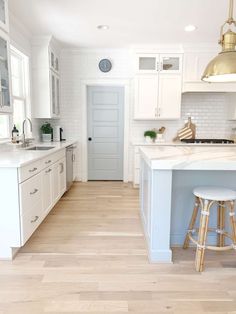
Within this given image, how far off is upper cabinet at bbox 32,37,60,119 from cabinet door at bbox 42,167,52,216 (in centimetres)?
152

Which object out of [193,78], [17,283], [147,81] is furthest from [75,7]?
[17,283]

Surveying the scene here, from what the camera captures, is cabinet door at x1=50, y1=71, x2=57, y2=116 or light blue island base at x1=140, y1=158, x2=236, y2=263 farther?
cabinet door at x1=50, y1=71, x2=57, y2=116

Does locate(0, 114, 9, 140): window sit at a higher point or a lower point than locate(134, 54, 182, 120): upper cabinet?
lower

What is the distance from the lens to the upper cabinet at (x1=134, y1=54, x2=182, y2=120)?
469 cm

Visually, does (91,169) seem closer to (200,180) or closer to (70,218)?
(70,218)

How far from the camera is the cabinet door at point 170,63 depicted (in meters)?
4.68

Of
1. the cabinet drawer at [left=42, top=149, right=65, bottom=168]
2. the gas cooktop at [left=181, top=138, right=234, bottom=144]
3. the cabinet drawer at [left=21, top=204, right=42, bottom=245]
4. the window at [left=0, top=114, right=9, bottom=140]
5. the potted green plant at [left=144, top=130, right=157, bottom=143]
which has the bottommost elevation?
the cabinet drawer at [left=21, top=204, right=42, bottom=245]

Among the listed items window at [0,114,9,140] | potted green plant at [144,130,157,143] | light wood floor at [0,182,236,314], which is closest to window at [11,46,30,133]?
window at [0,114,9,140]

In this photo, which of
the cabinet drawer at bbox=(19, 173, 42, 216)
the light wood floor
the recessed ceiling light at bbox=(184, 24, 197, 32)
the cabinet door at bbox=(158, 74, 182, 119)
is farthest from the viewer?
the cabinet door at bbox=(158, 74, 182, 119)

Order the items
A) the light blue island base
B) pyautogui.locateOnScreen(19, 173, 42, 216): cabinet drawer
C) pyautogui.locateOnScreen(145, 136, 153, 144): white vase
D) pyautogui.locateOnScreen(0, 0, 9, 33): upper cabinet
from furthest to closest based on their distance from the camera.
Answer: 1. pyautogui.locateOnScreen(145, 136, 153, 144): white vase
2. pyautogui.locateOnScreen(0, 0, 9, 33): upper cabinet
3. pyautogui.locateOnScreen(19, 173, 42, 216): cabinet drawer
4. the light blue island base

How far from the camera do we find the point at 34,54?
4.18 meters

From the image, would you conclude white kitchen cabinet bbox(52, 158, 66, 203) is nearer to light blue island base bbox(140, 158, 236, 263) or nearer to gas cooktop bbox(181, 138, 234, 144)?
light blue island base bbox(140, 158, 236, 263)

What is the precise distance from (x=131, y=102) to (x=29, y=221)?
338 centimetres

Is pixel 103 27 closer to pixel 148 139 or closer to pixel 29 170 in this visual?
pixel 148 139
